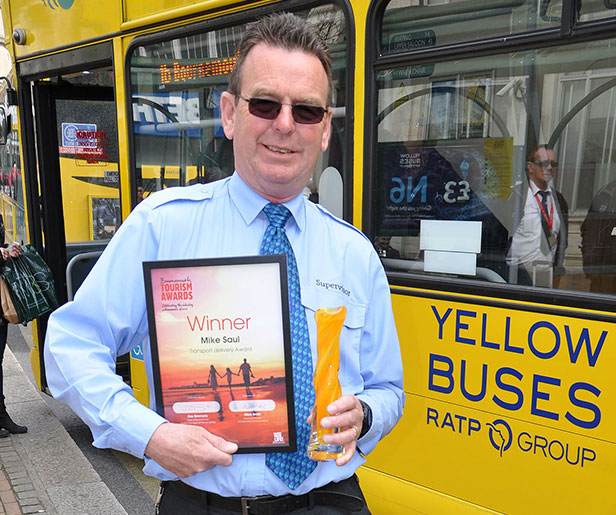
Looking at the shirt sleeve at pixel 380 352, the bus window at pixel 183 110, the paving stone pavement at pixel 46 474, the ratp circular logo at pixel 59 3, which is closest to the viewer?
the shirt sleeve at pixel 380 352

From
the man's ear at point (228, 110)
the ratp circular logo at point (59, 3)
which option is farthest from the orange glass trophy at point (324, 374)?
the ratp circular logo at point (59, 3)

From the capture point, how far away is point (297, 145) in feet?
4.67

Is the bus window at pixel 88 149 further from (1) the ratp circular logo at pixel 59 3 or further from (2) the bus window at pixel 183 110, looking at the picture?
(2) the bus window at pixel 183 110

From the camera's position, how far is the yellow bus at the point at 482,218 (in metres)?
2.08

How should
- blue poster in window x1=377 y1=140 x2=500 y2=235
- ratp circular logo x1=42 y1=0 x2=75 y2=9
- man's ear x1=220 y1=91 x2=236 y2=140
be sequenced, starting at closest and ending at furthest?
man's ear x1=220 y1=91 x2=236 y2=140, blue poster in window x1=377 y1=140 x2=500 y2=235, ratp circular logo x1=42 y1=0 x2=75 y2=9

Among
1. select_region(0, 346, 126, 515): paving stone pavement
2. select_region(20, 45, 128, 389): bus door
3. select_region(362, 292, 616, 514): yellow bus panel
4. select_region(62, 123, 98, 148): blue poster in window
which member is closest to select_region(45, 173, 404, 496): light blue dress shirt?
select_region(362, 292, 616, 514): yellow bus panel

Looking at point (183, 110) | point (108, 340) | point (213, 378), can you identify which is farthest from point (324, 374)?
point (183, 110)

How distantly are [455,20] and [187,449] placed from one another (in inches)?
72.2

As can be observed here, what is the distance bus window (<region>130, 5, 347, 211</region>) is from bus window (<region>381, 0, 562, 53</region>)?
0.54 meters

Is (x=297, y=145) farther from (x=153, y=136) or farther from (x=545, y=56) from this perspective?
(x=153, y=136)

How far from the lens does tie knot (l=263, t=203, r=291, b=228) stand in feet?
4.81

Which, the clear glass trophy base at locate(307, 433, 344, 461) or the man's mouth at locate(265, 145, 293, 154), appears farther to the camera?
the man's mouth at locate(265, 145, 293, 154)

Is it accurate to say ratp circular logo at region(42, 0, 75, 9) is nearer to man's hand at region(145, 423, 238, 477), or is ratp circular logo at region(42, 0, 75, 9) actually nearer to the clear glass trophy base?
man's hand at region(145, 423, 238, 477)

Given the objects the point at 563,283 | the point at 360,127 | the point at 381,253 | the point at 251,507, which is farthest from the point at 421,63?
the point at 251,507
